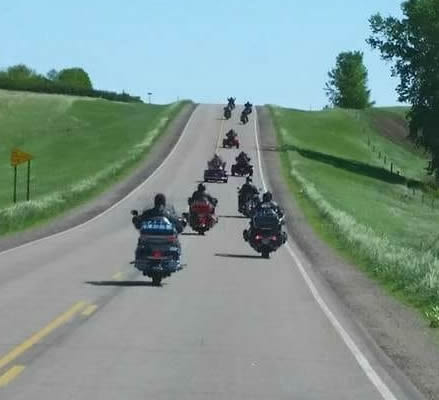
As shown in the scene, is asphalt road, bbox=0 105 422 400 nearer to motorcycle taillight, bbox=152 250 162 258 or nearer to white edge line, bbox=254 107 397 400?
white edge line, bbox=254 107 397 400

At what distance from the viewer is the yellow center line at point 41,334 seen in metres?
13.9

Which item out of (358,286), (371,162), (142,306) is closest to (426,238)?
(358,286)

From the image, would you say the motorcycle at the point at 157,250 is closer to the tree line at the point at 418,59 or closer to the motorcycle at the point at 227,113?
the tree line at the point at 418,59

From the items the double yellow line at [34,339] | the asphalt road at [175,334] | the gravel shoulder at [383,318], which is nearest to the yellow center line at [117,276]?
the asphalt road at [175,334]

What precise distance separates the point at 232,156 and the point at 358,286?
5915 centimetres

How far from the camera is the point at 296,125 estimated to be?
121 m

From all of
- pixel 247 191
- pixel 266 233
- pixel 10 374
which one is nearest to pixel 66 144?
pixel 247 191

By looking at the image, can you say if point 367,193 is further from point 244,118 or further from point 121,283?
point 121,283

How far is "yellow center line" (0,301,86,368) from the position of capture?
13887mm

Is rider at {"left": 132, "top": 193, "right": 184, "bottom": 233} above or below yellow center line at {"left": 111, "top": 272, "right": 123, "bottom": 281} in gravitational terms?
above

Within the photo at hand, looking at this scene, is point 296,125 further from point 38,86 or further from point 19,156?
point 19,156

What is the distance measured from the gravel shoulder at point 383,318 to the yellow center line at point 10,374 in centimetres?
400

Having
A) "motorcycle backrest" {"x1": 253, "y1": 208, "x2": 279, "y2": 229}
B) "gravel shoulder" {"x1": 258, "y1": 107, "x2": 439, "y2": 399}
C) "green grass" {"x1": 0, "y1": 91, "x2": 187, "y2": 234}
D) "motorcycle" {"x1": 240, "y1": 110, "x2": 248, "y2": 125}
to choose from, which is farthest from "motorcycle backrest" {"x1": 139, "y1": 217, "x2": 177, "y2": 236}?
"motorcycle" {"x1": 240, "y1": 110, "x2": 248, "y2": 125}

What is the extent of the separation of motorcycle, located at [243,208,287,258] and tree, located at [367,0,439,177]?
56678 mm
